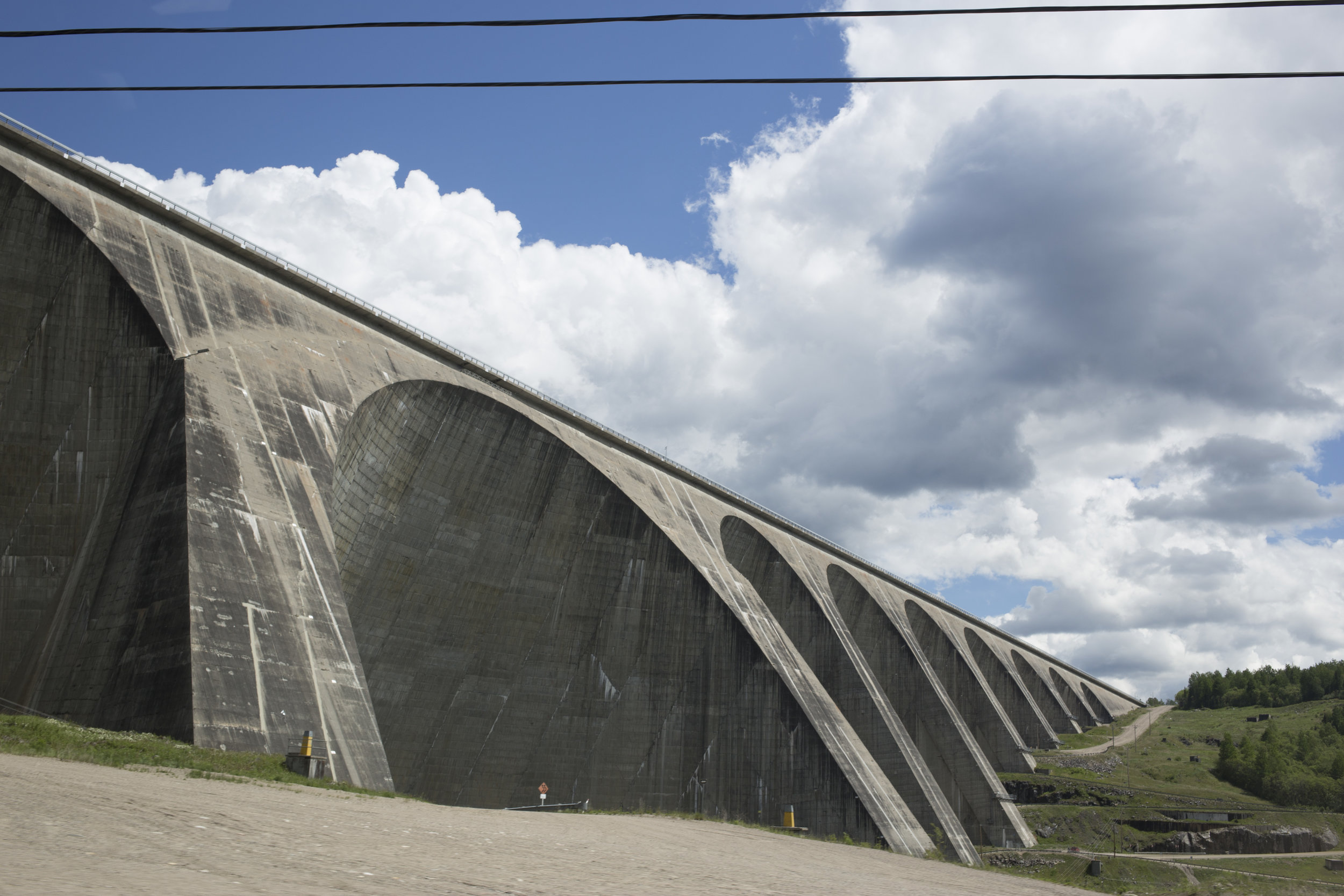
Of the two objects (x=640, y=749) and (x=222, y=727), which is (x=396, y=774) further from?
(x=222, y=727)

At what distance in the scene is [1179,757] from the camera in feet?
215

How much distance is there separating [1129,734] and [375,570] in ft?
253

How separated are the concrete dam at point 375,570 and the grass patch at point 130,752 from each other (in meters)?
0.53

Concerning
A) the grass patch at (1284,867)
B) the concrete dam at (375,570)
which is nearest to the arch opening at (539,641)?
the concrete dam at (375,570)

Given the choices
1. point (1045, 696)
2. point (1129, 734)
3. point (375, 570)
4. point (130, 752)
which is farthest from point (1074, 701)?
point (130, 752)

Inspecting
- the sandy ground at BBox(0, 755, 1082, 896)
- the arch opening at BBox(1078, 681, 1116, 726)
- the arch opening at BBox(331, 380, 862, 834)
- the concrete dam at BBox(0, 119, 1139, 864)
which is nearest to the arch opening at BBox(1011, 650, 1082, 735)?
the arch opening at BBox(1078, 681, 1116, 726)

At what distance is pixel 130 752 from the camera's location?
1259cm

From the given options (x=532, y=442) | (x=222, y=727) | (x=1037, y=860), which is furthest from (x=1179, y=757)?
(x=222, y=727)

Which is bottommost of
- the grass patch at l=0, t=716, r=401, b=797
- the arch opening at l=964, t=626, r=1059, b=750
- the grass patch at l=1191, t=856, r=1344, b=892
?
the grass patch at l=1191, t=856, r=1344, b=892

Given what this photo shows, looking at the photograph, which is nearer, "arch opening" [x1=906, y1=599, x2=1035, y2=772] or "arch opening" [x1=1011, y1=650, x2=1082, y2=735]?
"arch opening" [x1=906, y1=599, x2=1035, y2=772]

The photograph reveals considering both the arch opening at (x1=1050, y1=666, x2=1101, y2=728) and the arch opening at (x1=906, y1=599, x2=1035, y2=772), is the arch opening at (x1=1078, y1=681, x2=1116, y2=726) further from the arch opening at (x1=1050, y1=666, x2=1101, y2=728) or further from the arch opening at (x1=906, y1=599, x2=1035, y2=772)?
the arch opening at (x1=906, y1=599, x2=1035, y2=772)

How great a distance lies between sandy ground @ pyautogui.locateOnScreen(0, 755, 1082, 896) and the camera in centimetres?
600

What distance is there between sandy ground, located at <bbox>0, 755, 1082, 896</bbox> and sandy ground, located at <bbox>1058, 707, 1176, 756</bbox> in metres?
56.6

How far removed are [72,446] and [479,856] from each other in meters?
14.0
